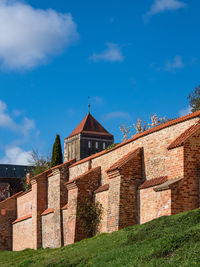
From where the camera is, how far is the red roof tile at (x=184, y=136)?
14.3m

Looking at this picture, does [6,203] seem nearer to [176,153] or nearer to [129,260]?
[176,153]

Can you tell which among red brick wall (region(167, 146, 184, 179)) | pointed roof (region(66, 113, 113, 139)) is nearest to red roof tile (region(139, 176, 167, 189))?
red brick wall (region(167, 146, 184, 179))

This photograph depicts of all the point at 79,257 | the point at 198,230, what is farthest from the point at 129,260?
the point at 79,257

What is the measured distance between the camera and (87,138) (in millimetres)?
84625

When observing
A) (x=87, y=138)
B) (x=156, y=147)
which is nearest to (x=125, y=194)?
(x=156, y=147)

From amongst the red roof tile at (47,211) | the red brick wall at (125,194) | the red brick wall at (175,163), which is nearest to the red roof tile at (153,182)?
the red brick wall at (125,194)

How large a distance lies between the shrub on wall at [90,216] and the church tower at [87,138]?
61926 mm

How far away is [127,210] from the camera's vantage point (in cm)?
1720

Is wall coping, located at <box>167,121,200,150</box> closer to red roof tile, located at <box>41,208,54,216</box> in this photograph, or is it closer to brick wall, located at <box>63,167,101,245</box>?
brick wall, located at <box>63,167,101,245</box>

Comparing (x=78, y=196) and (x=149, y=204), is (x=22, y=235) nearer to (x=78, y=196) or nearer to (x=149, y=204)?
(x=78, y=196)

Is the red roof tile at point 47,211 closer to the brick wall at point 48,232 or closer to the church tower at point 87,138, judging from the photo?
the brick wall at point 48,232

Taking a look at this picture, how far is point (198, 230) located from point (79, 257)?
4.26 m

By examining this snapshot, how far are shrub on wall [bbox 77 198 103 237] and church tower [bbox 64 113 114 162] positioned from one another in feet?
203

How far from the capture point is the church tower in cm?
8388
